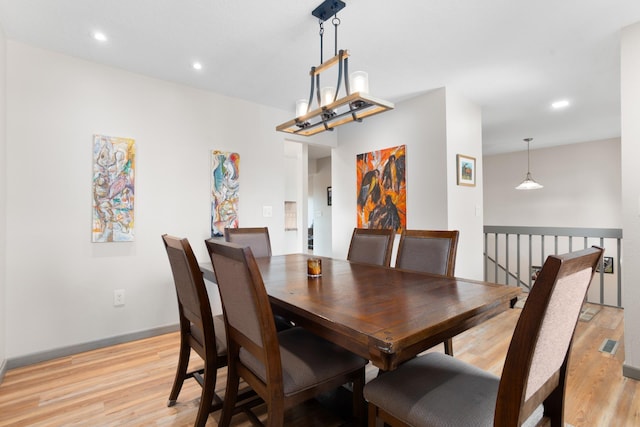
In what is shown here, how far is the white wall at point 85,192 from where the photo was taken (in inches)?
92.4

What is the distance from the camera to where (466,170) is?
342 cm

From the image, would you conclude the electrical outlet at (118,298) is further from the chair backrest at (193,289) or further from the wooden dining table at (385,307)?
the wooden dining table at (385,307)

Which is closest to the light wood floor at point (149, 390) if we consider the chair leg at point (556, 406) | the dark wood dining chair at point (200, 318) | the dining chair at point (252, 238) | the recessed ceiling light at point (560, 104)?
the dark wood dining chair at point (200, 318)

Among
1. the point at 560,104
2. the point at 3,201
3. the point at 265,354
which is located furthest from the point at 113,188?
the point at 560,104

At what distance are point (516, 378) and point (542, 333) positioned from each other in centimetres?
13

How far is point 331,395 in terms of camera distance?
1893 mm

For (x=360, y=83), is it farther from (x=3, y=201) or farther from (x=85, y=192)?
(x=3, y=201)

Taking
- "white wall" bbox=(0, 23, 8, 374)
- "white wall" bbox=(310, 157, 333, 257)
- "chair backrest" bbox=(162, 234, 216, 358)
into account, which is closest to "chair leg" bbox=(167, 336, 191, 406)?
"chair backrest" bbox=(162, 234, 216, 358)

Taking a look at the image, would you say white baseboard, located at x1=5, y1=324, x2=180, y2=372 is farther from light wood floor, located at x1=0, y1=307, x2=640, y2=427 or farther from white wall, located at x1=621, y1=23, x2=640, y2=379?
white wall, located at x1=621, y1=23, x2=640, y2=379

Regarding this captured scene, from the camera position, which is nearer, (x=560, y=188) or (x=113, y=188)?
(x=113, y=188)

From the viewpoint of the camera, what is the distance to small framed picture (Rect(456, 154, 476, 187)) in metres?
3.31

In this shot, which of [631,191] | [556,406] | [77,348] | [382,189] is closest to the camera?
[556,406]

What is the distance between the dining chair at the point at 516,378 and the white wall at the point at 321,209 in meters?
4.91

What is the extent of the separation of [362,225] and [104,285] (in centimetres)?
276
